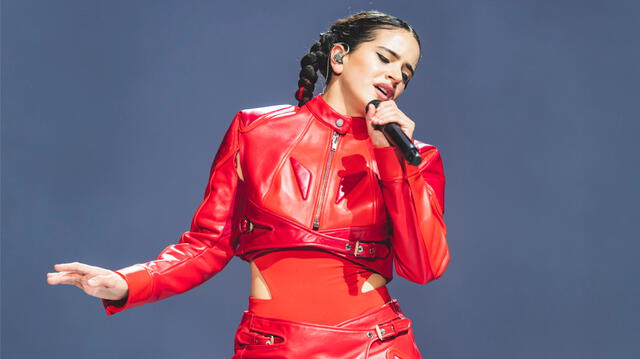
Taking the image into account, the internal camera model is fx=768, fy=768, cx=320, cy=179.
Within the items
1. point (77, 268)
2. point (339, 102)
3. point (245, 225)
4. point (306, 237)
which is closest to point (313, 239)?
point (306, 237)

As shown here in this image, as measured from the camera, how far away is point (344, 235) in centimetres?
129

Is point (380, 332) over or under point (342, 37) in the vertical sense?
under

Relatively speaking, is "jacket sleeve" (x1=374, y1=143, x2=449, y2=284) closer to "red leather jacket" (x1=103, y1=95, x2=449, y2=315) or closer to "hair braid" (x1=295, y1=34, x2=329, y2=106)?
"red leather jacket" (x1=103, y1=95, x2=449, y2=315)

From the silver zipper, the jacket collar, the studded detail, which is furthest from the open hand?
the jacket collar

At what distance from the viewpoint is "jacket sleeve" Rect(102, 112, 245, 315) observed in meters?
1.33

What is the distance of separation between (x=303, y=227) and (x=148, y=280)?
0.90ft

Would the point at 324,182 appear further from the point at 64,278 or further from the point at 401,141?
the point at 64,278

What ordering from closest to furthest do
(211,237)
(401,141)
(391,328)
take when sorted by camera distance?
1. (401,141)
2. (391,328)
3. (211,237)

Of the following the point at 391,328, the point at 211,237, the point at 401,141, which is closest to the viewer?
the point at 401,141

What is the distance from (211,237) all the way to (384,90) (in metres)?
0.41

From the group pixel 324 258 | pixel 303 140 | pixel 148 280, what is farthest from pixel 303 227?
pixel 148 280

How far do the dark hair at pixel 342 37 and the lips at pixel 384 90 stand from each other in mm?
96

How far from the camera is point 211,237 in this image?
4.53 ft

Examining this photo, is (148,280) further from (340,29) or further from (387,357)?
(340,29)
